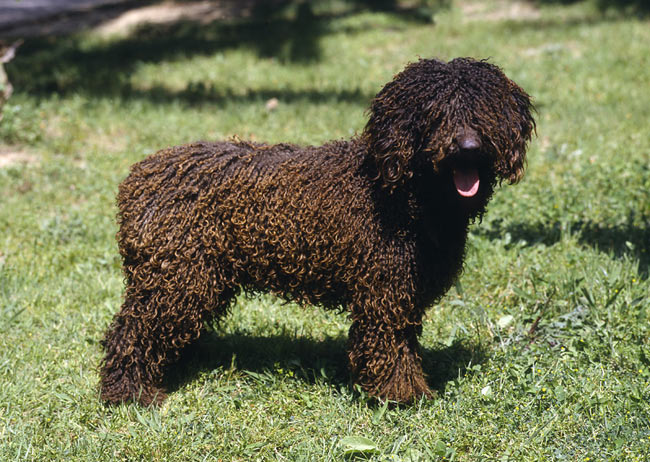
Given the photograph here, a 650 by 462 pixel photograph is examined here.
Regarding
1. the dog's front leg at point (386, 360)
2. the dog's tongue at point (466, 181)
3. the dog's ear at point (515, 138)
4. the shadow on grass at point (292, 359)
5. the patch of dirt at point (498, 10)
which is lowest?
the shadow on grass at point (292, 359)

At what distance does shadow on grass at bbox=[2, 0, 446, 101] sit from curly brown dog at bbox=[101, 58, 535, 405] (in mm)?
5608

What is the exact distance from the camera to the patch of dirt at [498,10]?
12.7 m

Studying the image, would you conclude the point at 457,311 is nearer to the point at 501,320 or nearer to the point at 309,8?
the point at 501,320

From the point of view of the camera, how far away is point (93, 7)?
13391 millimetres

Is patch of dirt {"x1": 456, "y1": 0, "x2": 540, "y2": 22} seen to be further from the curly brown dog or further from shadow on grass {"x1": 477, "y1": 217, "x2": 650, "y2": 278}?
the curly brown dog

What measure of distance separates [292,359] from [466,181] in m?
1.85

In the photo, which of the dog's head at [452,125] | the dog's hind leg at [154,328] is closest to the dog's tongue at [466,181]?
the dog's head at [452,125]

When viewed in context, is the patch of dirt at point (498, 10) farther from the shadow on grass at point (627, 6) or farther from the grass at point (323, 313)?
the grass at point (323, 313)

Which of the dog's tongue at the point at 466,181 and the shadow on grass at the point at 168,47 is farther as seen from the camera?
the shadow on grass at the point at 168,47

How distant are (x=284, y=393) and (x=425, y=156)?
1791 millimetres

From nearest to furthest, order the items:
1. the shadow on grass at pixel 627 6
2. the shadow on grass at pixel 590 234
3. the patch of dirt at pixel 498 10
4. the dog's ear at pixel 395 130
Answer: the dog's ear at pixel 395 130, the shadow on grass at pixel 590 234, the shadow on grass at pixel 627 6, the patch of dirt at pixel 498 10

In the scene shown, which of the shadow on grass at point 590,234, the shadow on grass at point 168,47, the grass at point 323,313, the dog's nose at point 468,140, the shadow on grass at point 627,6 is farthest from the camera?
the shadow on grass at point 627,6

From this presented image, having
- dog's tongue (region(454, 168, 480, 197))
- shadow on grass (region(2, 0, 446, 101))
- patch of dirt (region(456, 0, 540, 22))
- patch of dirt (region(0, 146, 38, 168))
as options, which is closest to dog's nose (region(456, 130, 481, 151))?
dog's tongue (region(454, 168, 480, 197))

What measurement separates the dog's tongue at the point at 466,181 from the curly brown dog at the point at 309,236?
120 millimetres
